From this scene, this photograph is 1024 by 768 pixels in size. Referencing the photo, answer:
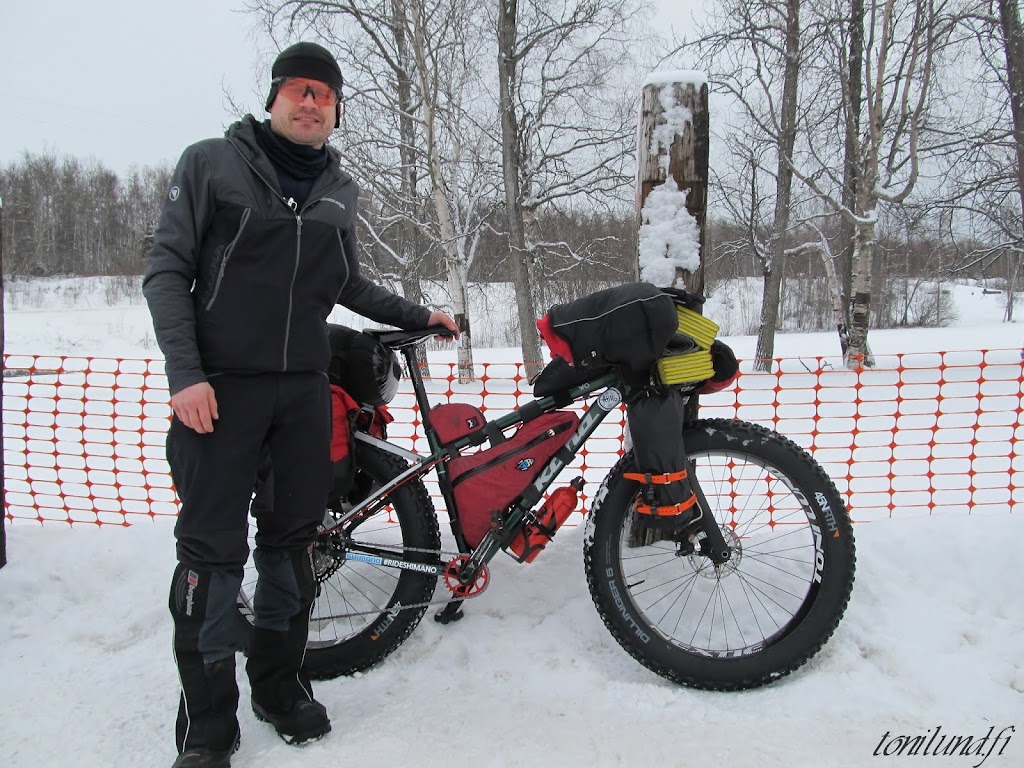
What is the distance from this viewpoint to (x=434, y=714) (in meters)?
2.10

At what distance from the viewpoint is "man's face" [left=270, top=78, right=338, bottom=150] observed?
71.6 inches

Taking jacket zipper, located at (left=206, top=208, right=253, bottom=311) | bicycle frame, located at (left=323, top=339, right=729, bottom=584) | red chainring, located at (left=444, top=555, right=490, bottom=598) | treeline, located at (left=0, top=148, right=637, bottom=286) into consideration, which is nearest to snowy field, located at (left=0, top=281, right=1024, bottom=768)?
red chainring, located at (left=444, top=555, right=490, bottom=598)

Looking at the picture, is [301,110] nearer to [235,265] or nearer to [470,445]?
[235,265]

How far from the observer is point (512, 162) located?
10977 millimetres

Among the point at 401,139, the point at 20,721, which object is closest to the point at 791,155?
the point at 401,139

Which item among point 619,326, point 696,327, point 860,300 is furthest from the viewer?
point 860,300

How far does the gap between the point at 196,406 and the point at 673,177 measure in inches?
82.4

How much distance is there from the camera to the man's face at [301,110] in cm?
182

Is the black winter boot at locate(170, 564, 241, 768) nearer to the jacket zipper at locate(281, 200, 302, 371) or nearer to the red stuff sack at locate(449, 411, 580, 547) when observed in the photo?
the jacket zipper at locate(281, 200, 302, 371)

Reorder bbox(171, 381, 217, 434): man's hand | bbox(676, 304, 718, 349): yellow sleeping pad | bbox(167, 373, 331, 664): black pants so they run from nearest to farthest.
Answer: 1. bbox(171, 381, 217, 434): man's hand
2. bbox(167, 373, 331, 664): black pants
3. bbox(676, 304, 718, 349): yellow sleeping pad

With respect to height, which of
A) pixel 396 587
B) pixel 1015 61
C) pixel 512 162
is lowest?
pixel 396 587

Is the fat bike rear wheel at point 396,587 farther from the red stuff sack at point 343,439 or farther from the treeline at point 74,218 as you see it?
the treeline at point 74,218

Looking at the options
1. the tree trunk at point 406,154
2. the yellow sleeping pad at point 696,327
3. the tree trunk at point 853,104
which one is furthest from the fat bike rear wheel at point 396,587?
the tree trunk at point 853,104

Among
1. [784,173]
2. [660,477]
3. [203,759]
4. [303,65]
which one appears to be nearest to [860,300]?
[784,173]
